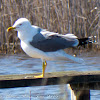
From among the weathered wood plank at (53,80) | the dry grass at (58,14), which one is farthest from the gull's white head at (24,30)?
the dry grass at (58,14)

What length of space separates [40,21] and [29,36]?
408cm

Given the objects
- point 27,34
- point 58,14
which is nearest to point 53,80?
point 27,34

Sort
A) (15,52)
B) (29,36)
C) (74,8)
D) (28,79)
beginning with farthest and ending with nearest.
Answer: (15,52), (74,8), (29,36), (28,79)

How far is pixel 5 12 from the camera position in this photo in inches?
311

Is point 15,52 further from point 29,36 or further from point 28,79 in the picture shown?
point 28,79

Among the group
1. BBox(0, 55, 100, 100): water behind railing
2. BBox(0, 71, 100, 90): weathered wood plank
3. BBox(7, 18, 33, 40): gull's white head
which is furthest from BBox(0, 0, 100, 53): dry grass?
BBox(0, 71, 100, 90): weathered wood plank

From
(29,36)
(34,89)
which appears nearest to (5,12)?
(34,89)

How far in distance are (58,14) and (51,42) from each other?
12.5ft

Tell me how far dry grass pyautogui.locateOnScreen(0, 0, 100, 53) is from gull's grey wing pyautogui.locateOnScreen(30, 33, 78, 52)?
12.3 feet

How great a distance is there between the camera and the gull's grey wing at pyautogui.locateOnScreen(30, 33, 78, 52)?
151 inches

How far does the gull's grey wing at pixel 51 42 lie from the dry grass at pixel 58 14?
3.76m

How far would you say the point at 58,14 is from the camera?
771cm

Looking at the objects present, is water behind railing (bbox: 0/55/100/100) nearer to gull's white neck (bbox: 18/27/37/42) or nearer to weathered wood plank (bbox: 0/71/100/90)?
gull's white neck (bbox: 18/27/37/42)

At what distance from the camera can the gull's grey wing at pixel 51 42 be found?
384 cm
